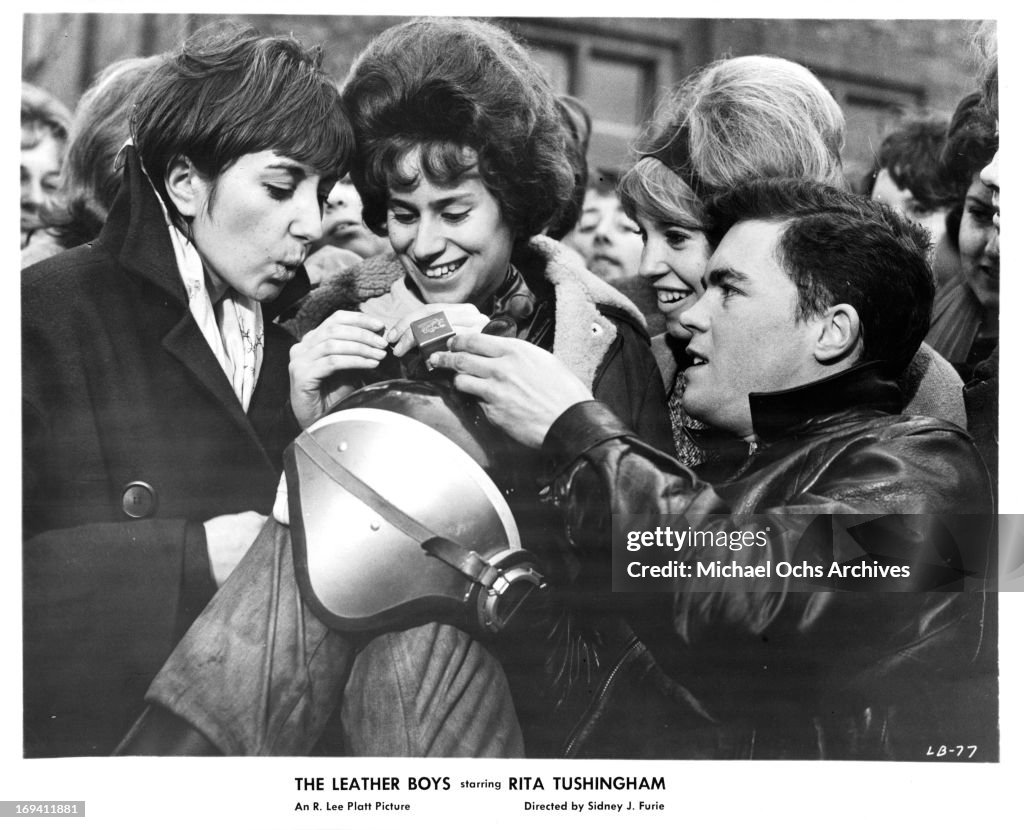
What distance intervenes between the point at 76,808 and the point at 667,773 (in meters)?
2.17

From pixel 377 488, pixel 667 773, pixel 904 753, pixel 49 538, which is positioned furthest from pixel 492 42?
pixel 904 753

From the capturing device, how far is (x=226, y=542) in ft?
13.5

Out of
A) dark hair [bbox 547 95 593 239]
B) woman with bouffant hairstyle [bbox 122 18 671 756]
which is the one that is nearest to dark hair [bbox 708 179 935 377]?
dark hair [bbox 547 95 593 239]

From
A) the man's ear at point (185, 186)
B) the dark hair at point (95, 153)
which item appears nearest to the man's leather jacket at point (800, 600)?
the man's ear at point (185, 186)

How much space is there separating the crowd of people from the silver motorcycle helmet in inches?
0.6

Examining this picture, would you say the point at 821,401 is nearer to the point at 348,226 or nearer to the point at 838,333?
the point at 838,333

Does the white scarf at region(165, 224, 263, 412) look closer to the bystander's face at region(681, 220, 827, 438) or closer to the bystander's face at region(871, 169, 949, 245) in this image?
the bystander's face at region(681, 220, 827, 438)

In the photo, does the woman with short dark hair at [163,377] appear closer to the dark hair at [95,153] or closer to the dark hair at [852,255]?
the dark hair at [95,153]

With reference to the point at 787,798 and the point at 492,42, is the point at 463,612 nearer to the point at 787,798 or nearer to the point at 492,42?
the point at 787,798

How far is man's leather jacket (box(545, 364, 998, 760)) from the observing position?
4043 millimetres

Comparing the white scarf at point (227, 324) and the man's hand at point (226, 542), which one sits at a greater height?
the white scarf at point (227, 324)

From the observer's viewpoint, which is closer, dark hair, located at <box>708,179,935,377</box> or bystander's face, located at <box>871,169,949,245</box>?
dark hair, located at <box>708,179,935,377</box>

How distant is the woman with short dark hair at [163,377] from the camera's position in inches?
162

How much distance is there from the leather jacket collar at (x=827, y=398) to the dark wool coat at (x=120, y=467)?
177cm
